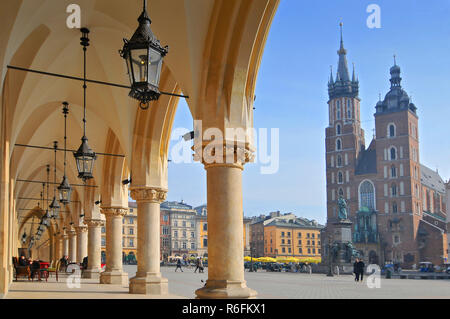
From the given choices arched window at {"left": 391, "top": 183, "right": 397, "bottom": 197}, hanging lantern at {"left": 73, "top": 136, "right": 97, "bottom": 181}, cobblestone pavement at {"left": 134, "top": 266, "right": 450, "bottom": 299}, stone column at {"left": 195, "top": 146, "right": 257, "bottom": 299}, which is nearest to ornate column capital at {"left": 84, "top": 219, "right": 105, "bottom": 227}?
cobblestone pavement at {"left": 134, "top": 266, "right": 450, "bottom": 299}

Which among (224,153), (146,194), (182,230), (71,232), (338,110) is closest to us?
(224,153)

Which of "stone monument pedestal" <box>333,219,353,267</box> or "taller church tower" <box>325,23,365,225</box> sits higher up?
"taller church tower" <box>325,23,365,225</box>

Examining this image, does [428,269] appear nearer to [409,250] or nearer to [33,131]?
[409,250]

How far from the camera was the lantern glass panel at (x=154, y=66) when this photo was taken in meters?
Result: 5.95

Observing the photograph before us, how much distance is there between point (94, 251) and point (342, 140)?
3491 inches

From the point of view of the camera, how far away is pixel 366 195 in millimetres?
98750

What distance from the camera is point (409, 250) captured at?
88.4 metres

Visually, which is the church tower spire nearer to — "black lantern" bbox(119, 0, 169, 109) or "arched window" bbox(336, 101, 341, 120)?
"arched window" bbox(336, 101, 341, 120)

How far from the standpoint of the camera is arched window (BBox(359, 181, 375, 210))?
97375mm

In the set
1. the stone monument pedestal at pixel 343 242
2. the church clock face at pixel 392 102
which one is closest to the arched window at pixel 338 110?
the church clock face at pixel 392 102

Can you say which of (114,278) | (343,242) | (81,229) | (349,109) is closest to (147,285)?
(114,278)

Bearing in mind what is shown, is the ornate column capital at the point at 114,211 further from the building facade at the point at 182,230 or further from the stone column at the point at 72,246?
the building facade at the point at 182,230

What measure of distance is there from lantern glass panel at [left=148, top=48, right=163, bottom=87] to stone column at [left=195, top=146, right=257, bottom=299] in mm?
3123

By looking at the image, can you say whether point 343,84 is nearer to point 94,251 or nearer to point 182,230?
point 182,230
